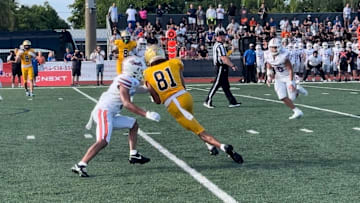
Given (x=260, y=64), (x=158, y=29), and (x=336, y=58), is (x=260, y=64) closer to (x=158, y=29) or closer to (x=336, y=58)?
(x=336, y=58)

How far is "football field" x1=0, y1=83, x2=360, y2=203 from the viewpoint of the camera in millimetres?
6586

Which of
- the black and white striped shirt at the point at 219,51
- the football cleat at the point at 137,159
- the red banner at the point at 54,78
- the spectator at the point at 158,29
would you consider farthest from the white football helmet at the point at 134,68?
the spectator at the point at 158,29

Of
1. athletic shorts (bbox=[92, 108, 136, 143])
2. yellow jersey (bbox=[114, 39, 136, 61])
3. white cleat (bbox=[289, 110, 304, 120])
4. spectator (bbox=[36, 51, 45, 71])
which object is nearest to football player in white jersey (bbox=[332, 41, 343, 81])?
spectator (bbox=[36, 51, 45, 71])

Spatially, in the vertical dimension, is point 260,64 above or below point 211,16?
below

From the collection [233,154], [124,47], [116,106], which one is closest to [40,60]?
[124,47]

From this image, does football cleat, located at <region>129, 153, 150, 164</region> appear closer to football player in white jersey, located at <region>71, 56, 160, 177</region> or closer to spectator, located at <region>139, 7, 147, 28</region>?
football player in white jersey, located at <region>71, 56, 160, 177</region>

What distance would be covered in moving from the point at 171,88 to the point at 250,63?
21.3m

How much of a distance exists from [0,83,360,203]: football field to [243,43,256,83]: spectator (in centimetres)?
1420

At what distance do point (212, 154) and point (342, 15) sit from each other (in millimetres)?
36430

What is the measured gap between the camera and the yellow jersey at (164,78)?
25.8ft

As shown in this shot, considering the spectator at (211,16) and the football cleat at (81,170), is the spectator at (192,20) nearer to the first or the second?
the spectator at (211,16)

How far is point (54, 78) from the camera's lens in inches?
1229

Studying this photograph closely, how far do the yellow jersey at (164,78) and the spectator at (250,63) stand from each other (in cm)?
2115

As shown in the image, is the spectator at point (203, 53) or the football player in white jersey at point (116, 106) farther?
the spectator at point (203, 53)
